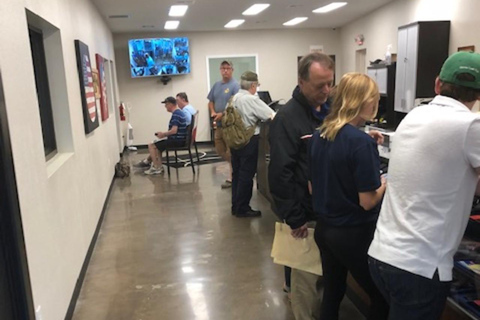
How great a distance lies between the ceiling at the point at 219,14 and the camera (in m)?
6.26

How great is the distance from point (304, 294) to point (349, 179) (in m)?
0.90

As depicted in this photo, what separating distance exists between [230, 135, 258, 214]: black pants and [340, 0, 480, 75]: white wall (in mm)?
3027

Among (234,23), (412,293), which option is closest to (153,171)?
(234,23)

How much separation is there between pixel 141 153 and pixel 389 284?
8.08 meters

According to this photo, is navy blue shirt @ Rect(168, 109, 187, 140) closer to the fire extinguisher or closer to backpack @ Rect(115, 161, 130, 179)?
backpack @ Rect(115, 161, 130, 179)

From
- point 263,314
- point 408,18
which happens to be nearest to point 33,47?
point 263,314

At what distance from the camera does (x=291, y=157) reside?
197 centimetres

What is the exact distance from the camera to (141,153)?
900 centimetres

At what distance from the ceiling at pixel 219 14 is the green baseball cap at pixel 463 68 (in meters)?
5.37

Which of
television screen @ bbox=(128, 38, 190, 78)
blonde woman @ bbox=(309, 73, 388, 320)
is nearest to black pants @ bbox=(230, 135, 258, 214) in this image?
blonde woman @ bbox=(309, 73, 388, 320)

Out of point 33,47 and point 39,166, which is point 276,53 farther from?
point 39,166

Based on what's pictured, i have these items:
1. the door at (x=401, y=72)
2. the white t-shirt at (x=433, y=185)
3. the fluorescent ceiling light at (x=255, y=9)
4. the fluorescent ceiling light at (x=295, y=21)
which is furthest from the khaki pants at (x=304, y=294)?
the fluorescent ceiling light at (x=295, y=21)

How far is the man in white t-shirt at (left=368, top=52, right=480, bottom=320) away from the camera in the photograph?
1.24m

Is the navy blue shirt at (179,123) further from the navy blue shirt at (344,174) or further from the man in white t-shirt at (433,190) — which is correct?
the man in white t-shirt at (433,190)
